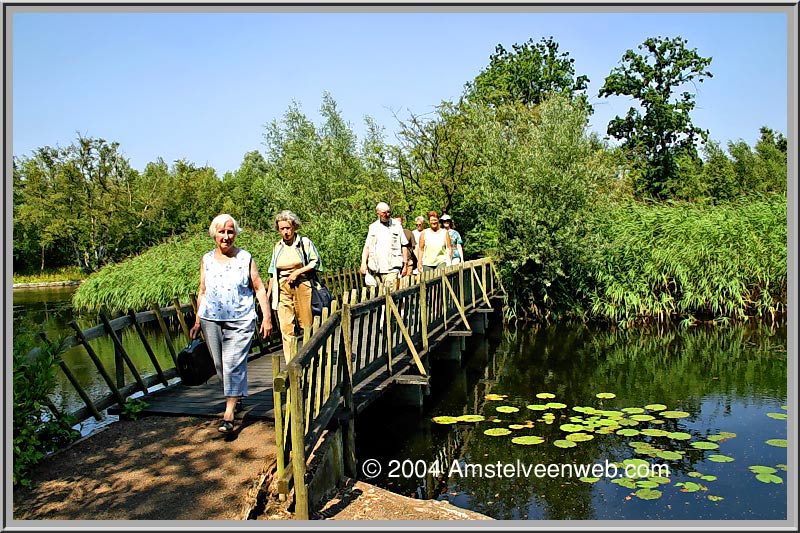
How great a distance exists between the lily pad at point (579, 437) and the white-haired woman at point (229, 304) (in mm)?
3977

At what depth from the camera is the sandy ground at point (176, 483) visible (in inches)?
180

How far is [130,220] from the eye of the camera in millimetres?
42531

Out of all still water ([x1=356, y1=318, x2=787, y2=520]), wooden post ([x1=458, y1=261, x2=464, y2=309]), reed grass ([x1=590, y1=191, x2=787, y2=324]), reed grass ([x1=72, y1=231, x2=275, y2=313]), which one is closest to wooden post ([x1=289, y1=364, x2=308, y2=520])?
still water ([x1=356, y1=318, x2=787, y2=520])

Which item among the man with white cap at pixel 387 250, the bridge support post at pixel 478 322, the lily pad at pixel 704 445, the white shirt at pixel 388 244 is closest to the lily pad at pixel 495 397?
the man with white cap at pixel 387 250

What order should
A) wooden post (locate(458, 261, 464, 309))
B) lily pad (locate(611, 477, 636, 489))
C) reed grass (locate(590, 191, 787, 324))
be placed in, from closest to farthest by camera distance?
lily pad (locate(611, 477, 636, 489)), wooden post (locate(458, 261, 464, 309)), reed grass (locate(590, 191, 787, 324))

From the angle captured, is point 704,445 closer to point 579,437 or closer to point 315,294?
point 579,437

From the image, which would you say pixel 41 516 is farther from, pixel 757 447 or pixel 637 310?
pixel 637 310

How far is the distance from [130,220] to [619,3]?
42.2 metres

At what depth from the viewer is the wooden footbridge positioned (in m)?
4.79

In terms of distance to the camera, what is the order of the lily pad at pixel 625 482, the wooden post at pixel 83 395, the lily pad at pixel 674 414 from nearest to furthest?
the wooden post at pixel 83 395, the lily pad at pixel 625 482, the lily pad at pixel 674 414

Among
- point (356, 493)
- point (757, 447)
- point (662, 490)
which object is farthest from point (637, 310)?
point (356, 493)

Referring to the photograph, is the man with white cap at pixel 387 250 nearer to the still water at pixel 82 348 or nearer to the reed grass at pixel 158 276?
the still water at pixel 82 348

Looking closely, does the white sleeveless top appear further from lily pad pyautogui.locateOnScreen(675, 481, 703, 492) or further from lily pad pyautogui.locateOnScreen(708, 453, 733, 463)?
lily pad pyautogui.locateOnScreen(708, 453, 733, 463)

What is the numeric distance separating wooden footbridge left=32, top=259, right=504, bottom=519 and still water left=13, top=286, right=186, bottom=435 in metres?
0.65
